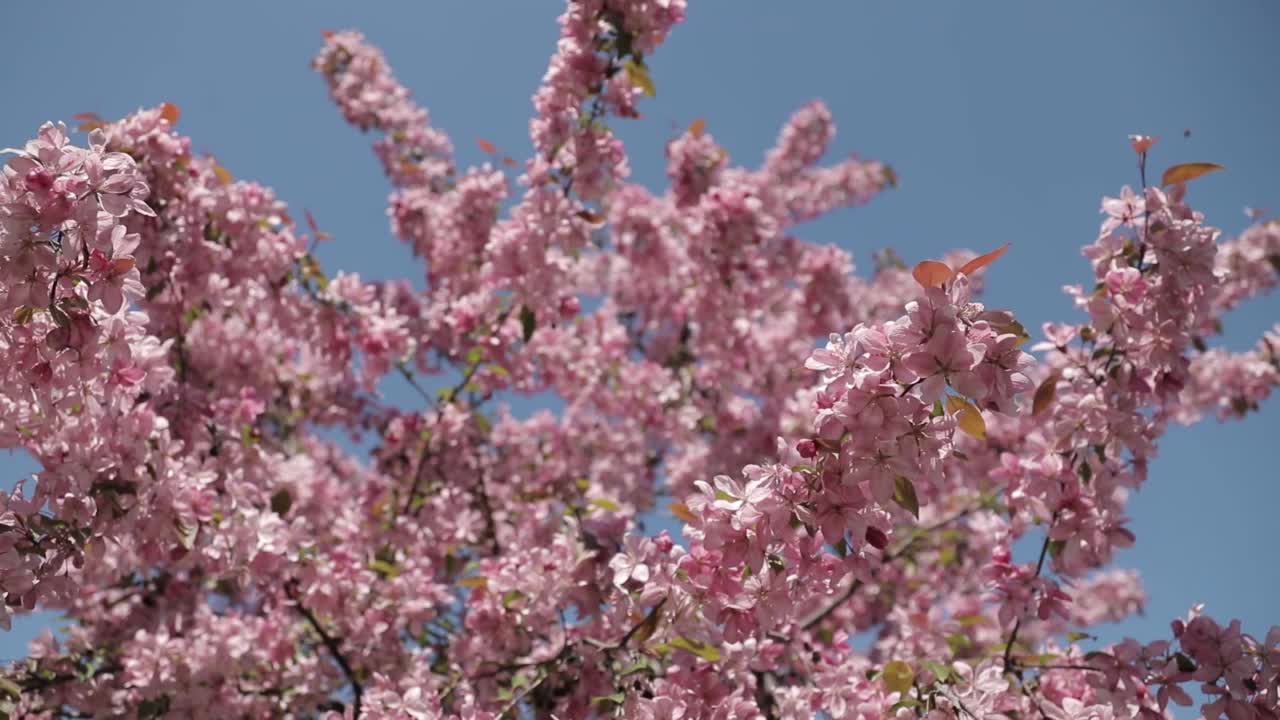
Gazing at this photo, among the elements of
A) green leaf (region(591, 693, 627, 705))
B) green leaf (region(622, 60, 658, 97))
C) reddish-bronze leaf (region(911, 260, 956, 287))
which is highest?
green leaf (region(622, 60, 658, 97))

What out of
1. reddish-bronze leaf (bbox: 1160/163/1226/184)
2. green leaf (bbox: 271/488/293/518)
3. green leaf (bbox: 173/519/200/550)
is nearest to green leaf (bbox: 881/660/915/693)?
reddish-bronze leaf (bbox: 1160/163/1226/184)

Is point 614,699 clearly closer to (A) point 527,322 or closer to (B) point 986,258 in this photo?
(B) point 986,258

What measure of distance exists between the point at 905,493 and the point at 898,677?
107 cm

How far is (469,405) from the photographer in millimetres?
5047

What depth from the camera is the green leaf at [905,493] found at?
66.8 inches

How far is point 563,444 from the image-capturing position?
6211 millimetres

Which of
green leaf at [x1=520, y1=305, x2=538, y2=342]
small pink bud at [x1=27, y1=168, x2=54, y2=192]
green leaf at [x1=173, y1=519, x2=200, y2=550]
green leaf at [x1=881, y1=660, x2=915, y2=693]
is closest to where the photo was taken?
small pink bud at [x1=27, y1=168, x2=54, y2=192]

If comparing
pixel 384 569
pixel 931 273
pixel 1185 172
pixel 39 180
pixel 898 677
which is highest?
pixel 1185 172

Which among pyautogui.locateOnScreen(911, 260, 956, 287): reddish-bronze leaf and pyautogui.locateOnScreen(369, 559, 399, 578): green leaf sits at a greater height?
pyautogui.locateOnScreen(369, 559, 399, 578): green leaf

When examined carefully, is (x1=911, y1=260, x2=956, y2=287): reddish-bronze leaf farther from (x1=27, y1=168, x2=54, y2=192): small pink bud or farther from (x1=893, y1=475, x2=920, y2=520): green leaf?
(x1=27, y1=168, x2=54, y2=192): small pink bud

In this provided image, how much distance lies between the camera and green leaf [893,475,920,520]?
170cm

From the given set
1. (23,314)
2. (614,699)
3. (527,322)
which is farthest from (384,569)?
(23,314)

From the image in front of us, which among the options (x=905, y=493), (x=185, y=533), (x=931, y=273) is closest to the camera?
(x=931, y=273)

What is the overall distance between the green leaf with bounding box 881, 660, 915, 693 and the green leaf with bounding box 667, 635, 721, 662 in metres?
0.53
